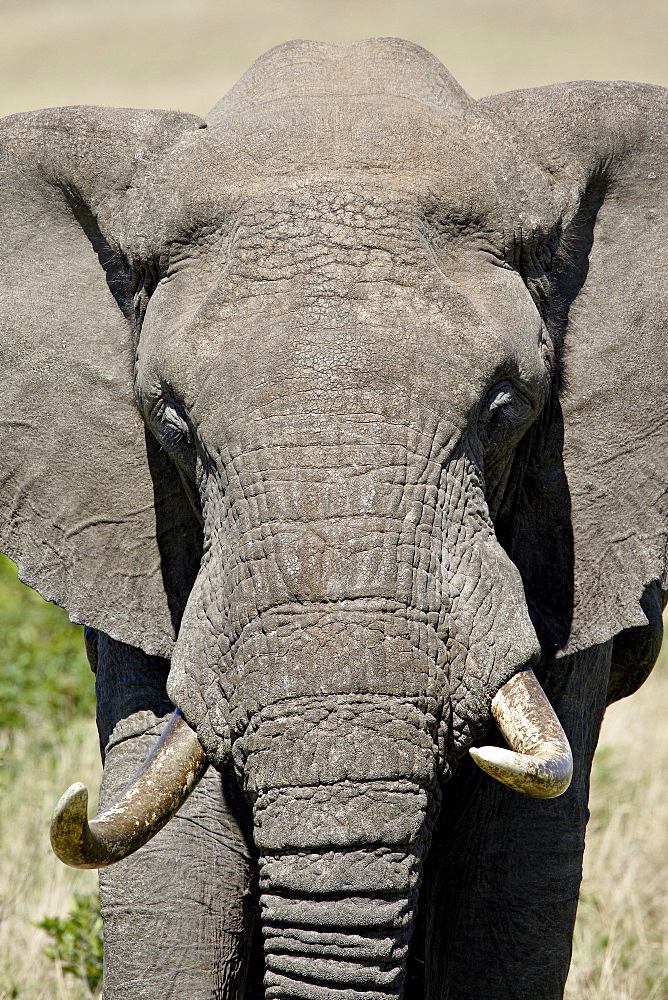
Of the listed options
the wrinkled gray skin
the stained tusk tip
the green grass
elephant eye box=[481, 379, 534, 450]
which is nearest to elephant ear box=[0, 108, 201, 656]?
the wrinkled gray skin

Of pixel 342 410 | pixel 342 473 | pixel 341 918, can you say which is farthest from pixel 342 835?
pixel 342 410

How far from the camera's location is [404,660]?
2492mm

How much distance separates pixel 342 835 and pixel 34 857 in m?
2.44

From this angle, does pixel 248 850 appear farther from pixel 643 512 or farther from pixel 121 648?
pixel 643 512

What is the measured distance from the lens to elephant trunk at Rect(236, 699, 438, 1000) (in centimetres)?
245

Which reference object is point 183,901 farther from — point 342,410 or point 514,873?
point 342,410

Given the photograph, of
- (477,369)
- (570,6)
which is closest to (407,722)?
(477,369)

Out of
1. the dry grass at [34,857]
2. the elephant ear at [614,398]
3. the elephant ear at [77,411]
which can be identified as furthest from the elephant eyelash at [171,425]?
the dry grass at [34,857]

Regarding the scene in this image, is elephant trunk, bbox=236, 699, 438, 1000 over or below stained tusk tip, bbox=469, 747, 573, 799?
below

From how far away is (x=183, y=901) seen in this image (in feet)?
10.6

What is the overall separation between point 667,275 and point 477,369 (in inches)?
30.1

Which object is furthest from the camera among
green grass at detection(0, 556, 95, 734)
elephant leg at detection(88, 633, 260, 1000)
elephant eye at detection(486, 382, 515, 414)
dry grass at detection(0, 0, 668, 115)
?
dry grass at detection(0, 0, 668, 115)

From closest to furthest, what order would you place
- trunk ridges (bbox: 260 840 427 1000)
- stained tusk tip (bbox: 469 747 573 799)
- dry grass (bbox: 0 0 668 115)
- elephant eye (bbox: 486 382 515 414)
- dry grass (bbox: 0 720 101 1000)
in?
stained tusk tip (bbox: 469 747 573 799)
trunk ridges (bbox: 260 840 427 1000)
elephant eye (bbox: 486 382 515 414)
dry grass (bbox: 0 720 101 1000)
dry grass (bbox: 0 0 668 115)

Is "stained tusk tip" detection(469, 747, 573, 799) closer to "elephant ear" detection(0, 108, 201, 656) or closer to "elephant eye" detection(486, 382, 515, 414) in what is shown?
"elephant eye" detection(486, 382, 515, 414)
